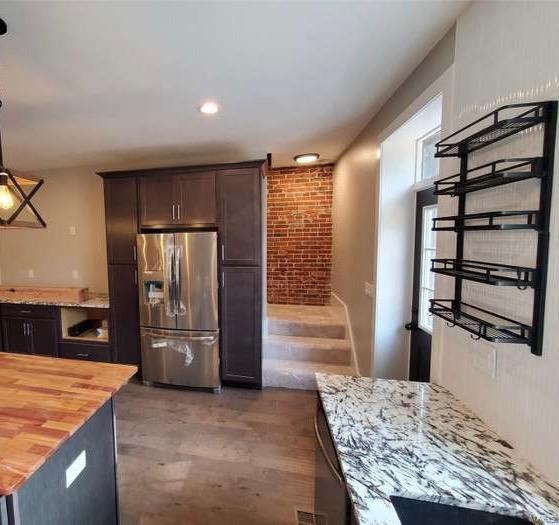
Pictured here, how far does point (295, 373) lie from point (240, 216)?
179 cm

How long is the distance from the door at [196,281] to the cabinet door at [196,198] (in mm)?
223

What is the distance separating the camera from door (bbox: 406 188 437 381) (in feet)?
6.65

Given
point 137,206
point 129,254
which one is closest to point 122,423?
point 129,254

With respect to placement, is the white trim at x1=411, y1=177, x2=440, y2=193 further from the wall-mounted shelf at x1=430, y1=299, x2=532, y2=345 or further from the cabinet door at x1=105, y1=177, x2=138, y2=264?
the cabinet door at x1=105, y1=177, x2=138, y2=264

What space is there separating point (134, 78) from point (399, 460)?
91.7 inches

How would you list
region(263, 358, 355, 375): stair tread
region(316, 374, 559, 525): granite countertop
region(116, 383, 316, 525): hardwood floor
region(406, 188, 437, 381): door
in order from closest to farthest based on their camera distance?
region(316, 374, 559, 525): granite countertop, region(116, 383, 316, 525): hardwood floor, region(406, 188, 437, 381): door, region(263, 358, 355, 375): stair tread

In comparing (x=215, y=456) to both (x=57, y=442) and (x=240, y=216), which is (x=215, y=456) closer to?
(x=57, y=442)

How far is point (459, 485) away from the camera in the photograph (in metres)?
0.82

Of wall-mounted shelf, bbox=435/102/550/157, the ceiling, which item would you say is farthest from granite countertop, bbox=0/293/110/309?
wall-mounted shelf, bbox=435/102/550/157

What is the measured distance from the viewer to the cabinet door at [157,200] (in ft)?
9.82

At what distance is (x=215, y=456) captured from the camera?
2062 mm

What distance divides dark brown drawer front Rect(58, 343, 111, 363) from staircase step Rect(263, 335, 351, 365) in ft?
6.24

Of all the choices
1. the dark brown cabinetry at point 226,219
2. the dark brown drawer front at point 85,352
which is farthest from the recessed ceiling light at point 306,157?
the dark brown drawer front at point 85,352

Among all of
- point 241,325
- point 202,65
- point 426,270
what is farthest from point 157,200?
point 426,270
